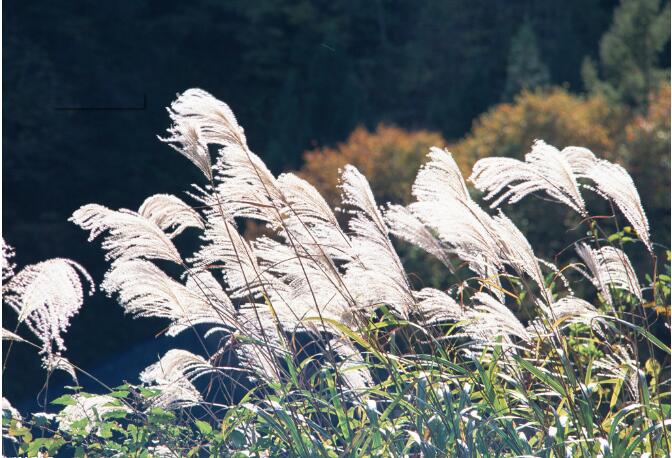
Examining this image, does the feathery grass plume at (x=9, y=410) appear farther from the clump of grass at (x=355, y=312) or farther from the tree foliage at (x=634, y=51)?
the tree foliage at (x=634, y=51)

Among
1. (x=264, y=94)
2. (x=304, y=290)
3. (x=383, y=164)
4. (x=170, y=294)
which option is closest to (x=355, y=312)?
(x=304, y=290)

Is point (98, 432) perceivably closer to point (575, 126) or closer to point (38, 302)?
point (38, 302)

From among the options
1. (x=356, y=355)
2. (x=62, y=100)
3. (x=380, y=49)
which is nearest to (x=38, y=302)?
(x=356, y=355)

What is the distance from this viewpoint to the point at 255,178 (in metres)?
2.79

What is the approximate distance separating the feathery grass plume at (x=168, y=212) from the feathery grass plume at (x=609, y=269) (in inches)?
46.5

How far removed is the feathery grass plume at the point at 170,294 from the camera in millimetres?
2840

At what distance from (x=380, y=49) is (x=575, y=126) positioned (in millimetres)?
12438

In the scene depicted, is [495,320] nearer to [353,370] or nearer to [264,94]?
[353,370]

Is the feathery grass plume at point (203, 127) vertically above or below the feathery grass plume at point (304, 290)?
above

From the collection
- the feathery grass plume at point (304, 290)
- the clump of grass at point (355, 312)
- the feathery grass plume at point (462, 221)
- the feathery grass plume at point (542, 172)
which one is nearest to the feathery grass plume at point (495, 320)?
the clump of grass at point (355, 312)

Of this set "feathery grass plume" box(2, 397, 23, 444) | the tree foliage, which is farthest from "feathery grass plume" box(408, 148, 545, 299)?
the tree foliage

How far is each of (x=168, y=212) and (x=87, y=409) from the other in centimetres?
67

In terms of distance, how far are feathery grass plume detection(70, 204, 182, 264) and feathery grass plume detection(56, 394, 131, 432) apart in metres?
0.45

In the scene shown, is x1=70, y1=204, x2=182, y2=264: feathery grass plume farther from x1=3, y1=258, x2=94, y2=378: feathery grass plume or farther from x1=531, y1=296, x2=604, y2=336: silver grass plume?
x1=531, y1=296, x2=604, y2=336: silver grass plume
